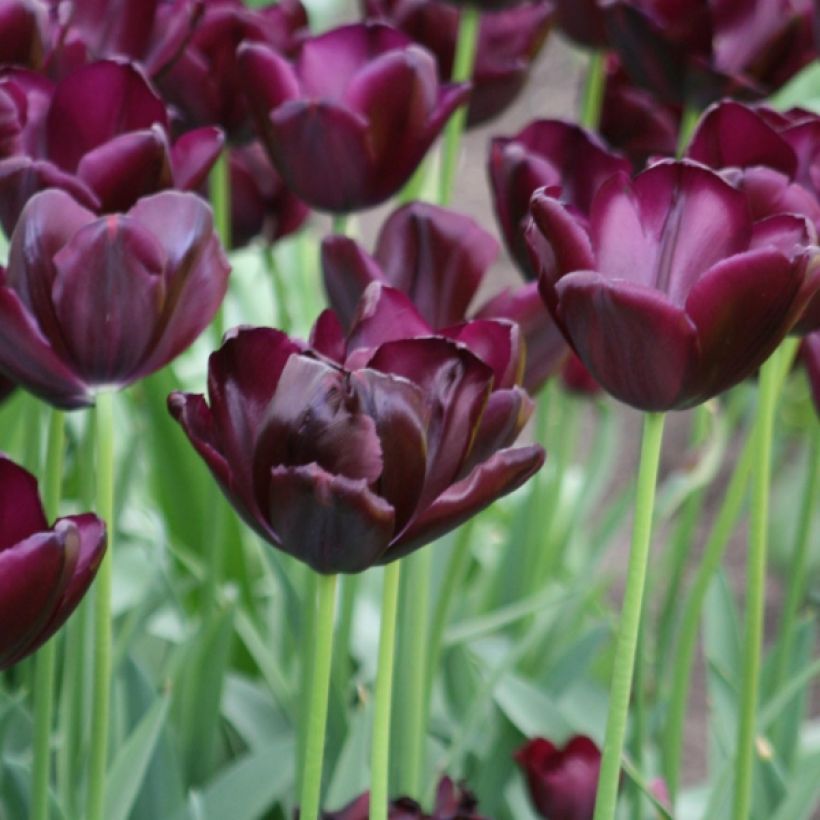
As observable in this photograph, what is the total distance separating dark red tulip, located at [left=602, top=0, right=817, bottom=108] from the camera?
78 centimetres

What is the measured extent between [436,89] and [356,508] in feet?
1.13

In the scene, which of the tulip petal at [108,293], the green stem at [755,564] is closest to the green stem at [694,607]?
the green stem at [755,564]

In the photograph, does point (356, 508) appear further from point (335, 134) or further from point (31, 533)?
point (335, 134)

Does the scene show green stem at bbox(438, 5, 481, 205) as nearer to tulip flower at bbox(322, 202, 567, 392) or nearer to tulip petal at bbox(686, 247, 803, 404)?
tulip flower at bbox(322, 202, 567, 392)

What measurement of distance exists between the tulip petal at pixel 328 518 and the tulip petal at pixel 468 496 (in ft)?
0.03

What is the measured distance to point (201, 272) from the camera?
53 cm

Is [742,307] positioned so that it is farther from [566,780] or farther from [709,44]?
[709,44]

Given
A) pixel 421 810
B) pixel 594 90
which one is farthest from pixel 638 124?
pixel 421 810

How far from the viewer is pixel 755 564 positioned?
23.8 inches

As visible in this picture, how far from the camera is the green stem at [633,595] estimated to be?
0.46 m

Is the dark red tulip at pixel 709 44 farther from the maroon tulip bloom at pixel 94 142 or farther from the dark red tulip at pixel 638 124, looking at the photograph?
the maroon tulip bloom at pixel 94 142

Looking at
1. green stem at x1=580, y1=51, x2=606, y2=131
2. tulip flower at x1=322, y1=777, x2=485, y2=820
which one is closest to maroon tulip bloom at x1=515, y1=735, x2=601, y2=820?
tulip flower at x1=322, y1=777, x2=485, y2=820

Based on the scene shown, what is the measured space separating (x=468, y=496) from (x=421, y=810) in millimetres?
181

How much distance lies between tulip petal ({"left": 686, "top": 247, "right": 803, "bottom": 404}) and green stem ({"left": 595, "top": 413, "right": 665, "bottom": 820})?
2cm
